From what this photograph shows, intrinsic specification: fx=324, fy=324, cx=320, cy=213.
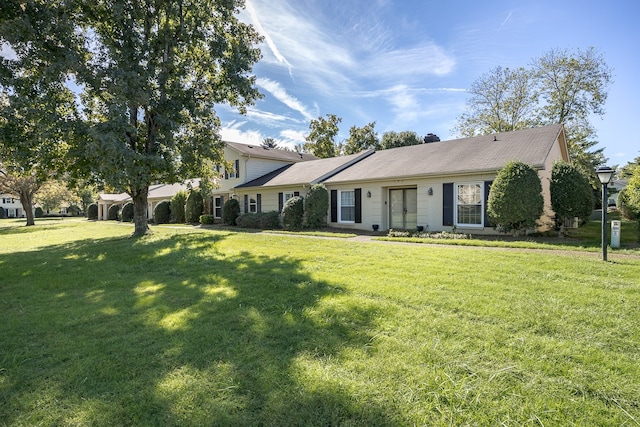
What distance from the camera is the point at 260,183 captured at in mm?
20562

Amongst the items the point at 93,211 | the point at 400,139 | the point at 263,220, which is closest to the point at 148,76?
the point at 263,220

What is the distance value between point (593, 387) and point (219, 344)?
3.23 meters

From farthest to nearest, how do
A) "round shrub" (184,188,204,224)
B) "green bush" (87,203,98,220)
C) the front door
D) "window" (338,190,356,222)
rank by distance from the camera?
"green bush" (87,203,98,220)
"round shrub" (184,188,204,224)
"window" (338,190,356,222)
the front door

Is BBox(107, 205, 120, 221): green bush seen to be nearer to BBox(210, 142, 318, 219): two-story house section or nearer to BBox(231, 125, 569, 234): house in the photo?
BBox(210, 142, 318, 219): two-story house section

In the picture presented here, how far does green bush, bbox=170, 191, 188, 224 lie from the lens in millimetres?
24205

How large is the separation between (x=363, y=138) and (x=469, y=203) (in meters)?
24.7

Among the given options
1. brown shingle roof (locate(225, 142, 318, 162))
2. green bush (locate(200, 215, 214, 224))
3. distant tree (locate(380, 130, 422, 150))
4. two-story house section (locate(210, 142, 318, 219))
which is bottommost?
green bush (locate(200, 215, 214, 224))

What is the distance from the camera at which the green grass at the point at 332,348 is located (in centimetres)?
230

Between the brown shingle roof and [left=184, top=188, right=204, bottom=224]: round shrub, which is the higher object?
the brown shingle roof

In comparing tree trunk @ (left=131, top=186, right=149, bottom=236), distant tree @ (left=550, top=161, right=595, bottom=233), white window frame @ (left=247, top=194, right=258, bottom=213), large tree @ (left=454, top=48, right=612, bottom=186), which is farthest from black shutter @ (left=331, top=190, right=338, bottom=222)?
large tree @ (left=454, top=48, right=612, bottom=186)

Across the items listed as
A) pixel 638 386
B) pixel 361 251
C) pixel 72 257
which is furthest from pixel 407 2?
pixel 72 257

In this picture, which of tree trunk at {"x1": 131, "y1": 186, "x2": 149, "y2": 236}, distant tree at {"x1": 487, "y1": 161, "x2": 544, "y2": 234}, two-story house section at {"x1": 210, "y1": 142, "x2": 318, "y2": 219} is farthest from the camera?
two-story house section at {"x1": 210, "y1": 142, "x2": 318, "y2": 219}

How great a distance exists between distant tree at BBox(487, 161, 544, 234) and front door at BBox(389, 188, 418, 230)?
393 centimetres

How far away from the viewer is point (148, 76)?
1227 cm
